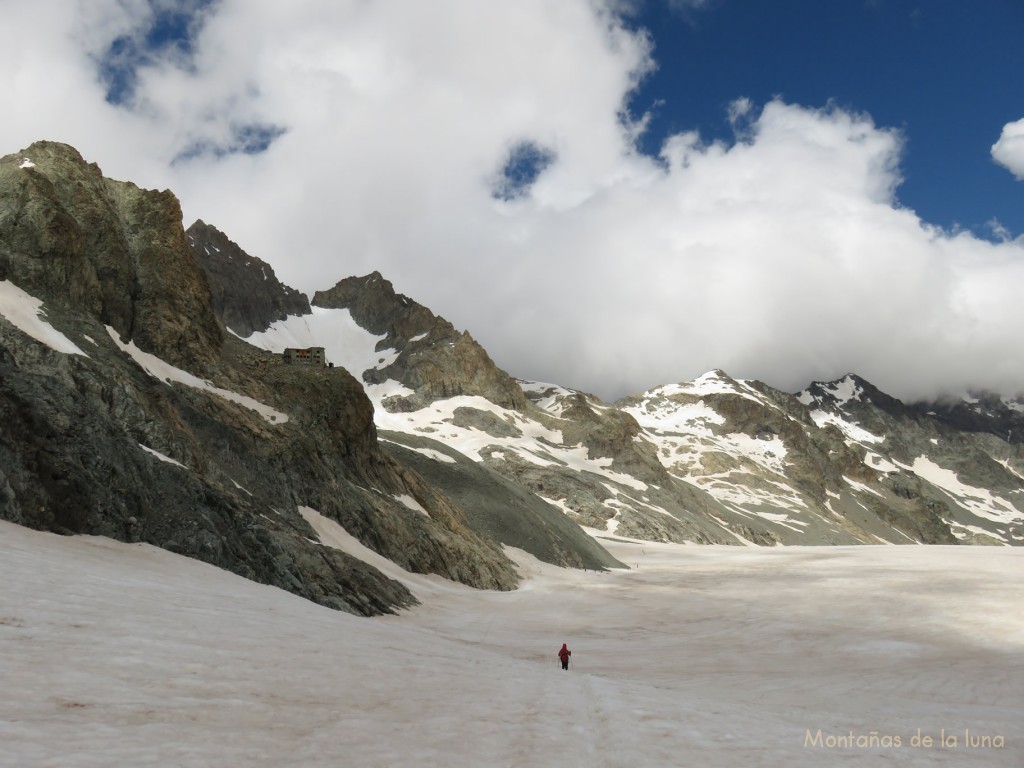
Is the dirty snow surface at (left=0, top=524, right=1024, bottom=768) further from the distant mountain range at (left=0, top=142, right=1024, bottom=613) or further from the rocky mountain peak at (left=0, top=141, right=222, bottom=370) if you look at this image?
the rocky mountain peak at (left=0, top=141, right=222, bottom=370)

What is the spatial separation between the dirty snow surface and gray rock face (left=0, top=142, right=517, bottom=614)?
328 cm

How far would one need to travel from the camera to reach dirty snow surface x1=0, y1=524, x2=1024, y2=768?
715cm

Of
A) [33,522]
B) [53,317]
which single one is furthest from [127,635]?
[53,317]

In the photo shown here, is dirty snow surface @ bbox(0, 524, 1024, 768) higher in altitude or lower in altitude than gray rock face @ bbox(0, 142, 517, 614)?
lower

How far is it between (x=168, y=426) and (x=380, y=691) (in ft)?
88.2

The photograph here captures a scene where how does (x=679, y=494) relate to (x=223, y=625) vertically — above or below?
above

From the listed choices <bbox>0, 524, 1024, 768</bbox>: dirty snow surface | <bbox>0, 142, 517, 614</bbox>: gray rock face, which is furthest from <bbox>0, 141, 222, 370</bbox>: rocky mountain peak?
<bbox>0, 524, 1024, 768</bbox>: dirty snow surface

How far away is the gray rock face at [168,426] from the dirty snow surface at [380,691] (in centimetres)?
328

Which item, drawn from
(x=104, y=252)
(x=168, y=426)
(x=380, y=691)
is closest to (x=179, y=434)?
(x=168, y=426)

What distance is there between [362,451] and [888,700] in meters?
45.7

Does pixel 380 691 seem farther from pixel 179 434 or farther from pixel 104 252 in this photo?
pixel 104 252

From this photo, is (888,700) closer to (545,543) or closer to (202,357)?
(202,357)

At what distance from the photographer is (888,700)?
1788 cm

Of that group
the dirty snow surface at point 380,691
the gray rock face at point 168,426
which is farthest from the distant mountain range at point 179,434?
the dirty snow surface at point 380,691
